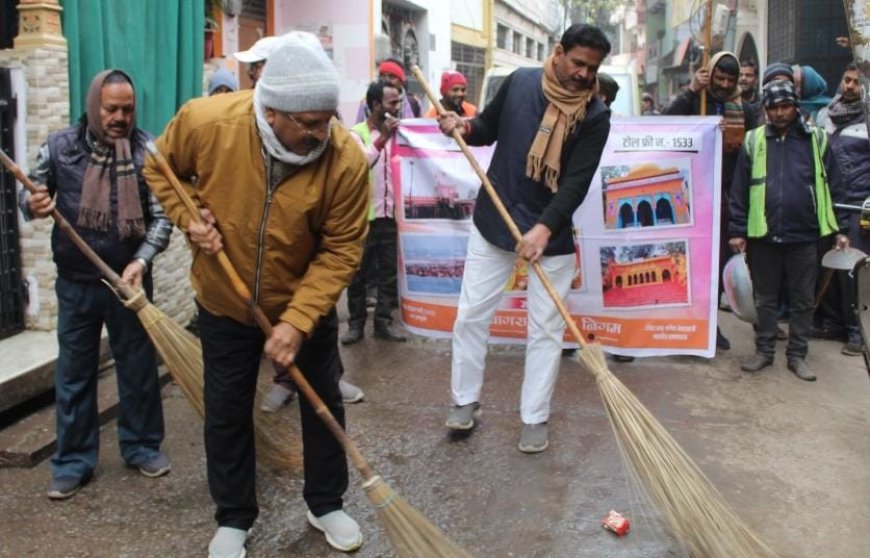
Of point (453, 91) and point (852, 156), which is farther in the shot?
point (453, 91)

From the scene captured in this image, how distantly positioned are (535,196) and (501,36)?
26.4m

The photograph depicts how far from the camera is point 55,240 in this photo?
3.45 metres

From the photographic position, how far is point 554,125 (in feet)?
12.3

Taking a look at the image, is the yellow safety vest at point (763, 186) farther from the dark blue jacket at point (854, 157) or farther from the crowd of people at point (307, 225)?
the dark blue jacket at point (854, 157)

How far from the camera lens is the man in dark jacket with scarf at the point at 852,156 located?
5.75 metres

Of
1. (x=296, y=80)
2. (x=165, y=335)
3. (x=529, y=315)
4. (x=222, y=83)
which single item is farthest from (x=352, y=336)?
(x=296, y=80)

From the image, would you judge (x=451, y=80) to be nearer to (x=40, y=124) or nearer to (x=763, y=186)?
(x=763, y=186)

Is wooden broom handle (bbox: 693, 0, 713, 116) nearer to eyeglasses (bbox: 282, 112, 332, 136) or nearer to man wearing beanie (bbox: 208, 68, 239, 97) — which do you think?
man wearing beanie (bbox: 208, 68, 239, 97)

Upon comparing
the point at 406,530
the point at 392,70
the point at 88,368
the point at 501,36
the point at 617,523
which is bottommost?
the point at 617,523

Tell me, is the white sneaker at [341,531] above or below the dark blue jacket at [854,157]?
below

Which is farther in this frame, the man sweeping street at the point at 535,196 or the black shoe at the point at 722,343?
the black shoe at the point at 722,343

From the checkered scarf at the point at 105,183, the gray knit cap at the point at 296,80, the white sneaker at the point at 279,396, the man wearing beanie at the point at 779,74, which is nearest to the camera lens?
the gray knit cap at the point at 296,80

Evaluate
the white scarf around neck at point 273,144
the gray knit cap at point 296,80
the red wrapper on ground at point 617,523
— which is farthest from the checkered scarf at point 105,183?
the red wrapper on ground at point 617,523

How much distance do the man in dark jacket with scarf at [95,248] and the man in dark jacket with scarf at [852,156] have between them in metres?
4.42
